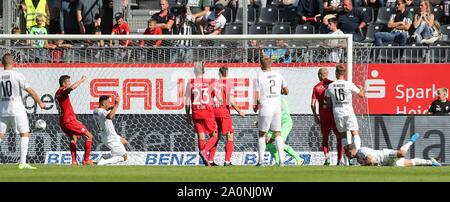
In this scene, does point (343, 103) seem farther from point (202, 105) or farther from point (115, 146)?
point (115, 146)

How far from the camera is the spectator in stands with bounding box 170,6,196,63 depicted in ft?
102

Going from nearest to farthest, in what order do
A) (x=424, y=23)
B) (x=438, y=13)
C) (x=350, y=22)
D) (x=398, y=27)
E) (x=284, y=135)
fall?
(x=284, y=135), (x=424, y=23), (x=398, y=27), (x=350, y=22), (x=438, y=13)

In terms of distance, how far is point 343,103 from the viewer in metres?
28.4

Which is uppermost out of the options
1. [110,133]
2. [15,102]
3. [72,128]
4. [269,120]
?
[15,102]

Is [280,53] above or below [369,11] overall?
below

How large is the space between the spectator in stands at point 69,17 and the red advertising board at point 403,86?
23.4 ft

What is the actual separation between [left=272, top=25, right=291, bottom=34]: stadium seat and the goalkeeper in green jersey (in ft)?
14.1

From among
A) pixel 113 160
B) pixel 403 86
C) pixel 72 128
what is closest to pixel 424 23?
pixel 403 86

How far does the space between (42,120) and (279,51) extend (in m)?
5.01

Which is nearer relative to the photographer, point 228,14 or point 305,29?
point 305,29

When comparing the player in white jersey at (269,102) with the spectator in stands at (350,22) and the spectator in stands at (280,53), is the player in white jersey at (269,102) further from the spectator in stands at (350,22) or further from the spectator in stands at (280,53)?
the spectator in stands at (350,22)

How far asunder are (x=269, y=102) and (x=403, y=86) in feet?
15.1

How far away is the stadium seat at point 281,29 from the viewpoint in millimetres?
34062

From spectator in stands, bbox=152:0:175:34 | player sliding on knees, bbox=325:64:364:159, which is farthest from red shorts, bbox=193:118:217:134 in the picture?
spectator in stands, bbox=152:0:175:34
